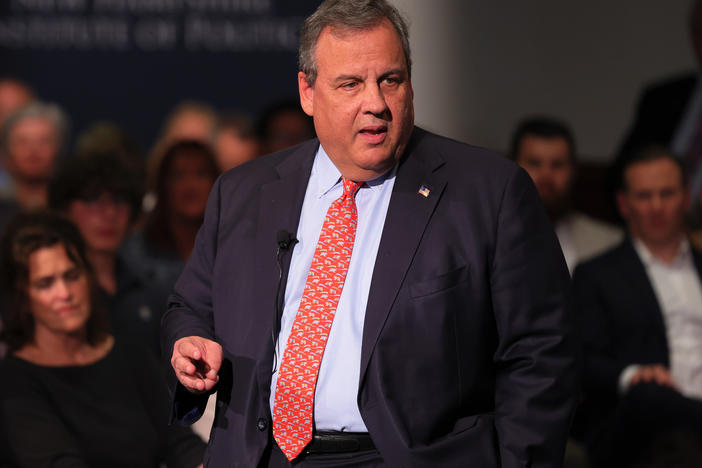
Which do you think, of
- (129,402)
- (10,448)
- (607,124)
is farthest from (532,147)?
(10,448)

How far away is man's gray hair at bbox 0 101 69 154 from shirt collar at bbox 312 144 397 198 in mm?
3639

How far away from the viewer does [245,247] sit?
7.13ft

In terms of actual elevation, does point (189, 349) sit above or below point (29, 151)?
below

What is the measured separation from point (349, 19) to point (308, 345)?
0.64 m

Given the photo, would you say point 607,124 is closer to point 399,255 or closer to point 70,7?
point 70,7

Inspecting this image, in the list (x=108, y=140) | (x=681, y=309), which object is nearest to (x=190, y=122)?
(x=108, y=140)

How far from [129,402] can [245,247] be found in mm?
1255

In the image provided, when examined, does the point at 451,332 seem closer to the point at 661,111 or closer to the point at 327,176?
the point at 327,176

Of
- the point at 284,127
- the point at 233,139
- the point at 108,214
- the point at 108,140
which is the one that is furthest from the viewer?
the point at 233,139

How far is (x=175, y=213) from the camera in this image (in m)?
4.64

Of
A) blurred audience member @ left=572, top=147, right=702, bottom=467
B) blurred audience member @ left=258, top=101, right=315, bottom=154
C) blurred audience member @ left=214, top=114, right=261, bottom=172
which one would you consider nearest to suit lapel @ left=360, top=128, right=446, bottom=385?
blurred audience member @ left=572, top=147, right=702, bottom=467

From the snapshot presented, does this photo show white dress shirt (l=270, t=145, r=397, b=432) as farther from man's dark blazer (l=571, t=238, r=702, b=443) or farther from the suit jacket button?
man's dark blazer (l=571, t=238, r=702, b=443)

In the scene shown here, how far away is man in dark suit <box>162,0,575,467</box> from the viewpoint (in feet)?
6.50

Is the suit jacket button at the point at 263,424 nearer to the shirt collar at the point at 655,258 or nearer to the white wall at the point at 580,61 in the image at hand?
the shirt collar at the point at 655,258
